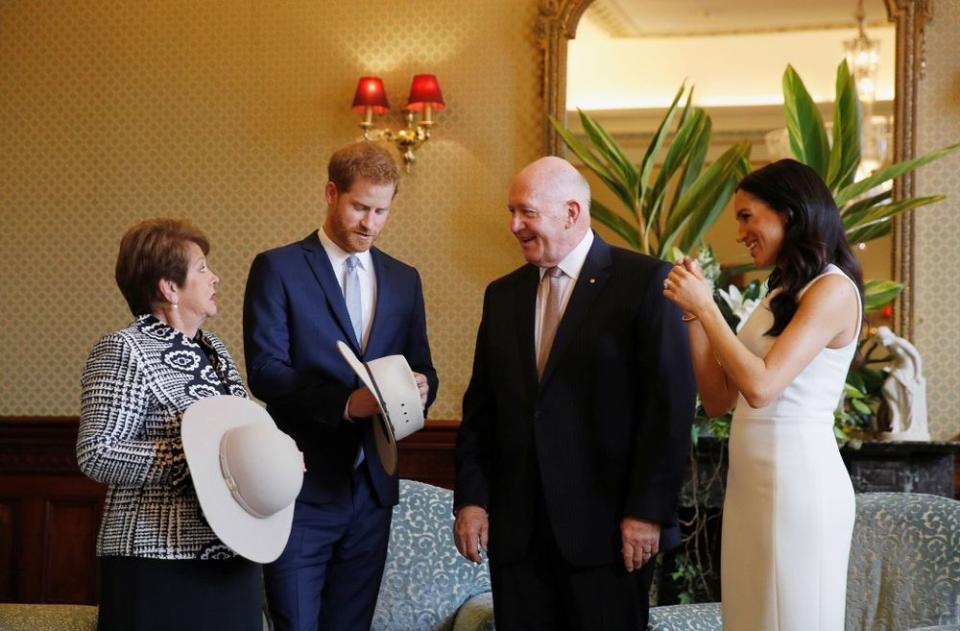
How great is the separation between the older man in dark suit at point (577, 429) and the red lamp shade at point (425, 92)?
2.45m

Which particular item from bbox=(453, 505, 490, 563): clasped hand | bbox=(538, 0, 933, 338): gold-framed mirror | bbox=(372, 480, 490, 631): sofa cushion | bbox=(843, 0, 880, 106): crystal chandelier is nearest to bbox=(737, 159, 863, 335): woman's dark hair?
bbox=(453, 505, 490, 563): clasped hand

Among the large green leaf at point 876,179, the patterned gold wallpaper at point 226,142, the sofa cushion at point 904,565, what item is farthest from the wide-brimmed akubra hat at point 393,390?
the patterned gold wallpaper at point 226,142

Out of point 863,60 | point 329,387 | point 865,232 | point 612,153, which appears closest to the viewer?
point 329,387

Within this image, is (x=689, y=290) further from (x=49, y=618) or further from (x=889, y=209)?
(x=889, y=209)

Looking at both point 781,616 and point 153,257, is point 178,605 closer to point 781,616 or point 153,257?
point 153,257

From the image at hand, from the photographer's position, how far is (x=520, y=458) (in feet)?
8.14

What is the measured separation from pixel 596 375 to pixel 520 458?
0.23 meters

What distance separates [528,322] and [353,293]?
1.56 ft

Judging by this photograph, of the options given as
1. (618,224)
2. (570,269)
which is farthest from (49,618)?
(618,224)

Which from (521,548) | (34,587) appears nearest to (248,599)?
(521,548)

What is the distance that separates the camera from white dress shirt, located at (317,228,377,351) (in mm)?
2801

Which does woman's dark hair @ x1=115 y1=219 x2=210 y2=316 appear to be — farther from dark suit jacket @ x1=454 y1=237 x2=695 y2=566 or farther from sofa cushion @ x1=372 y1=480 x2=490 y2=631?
sofa cushion @ x1=372 y1=480 x2=490 y2=631

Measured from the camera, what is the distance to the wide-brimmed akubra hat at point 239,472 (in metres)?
2.20

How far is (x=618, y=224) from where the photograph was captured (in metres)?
4.62
